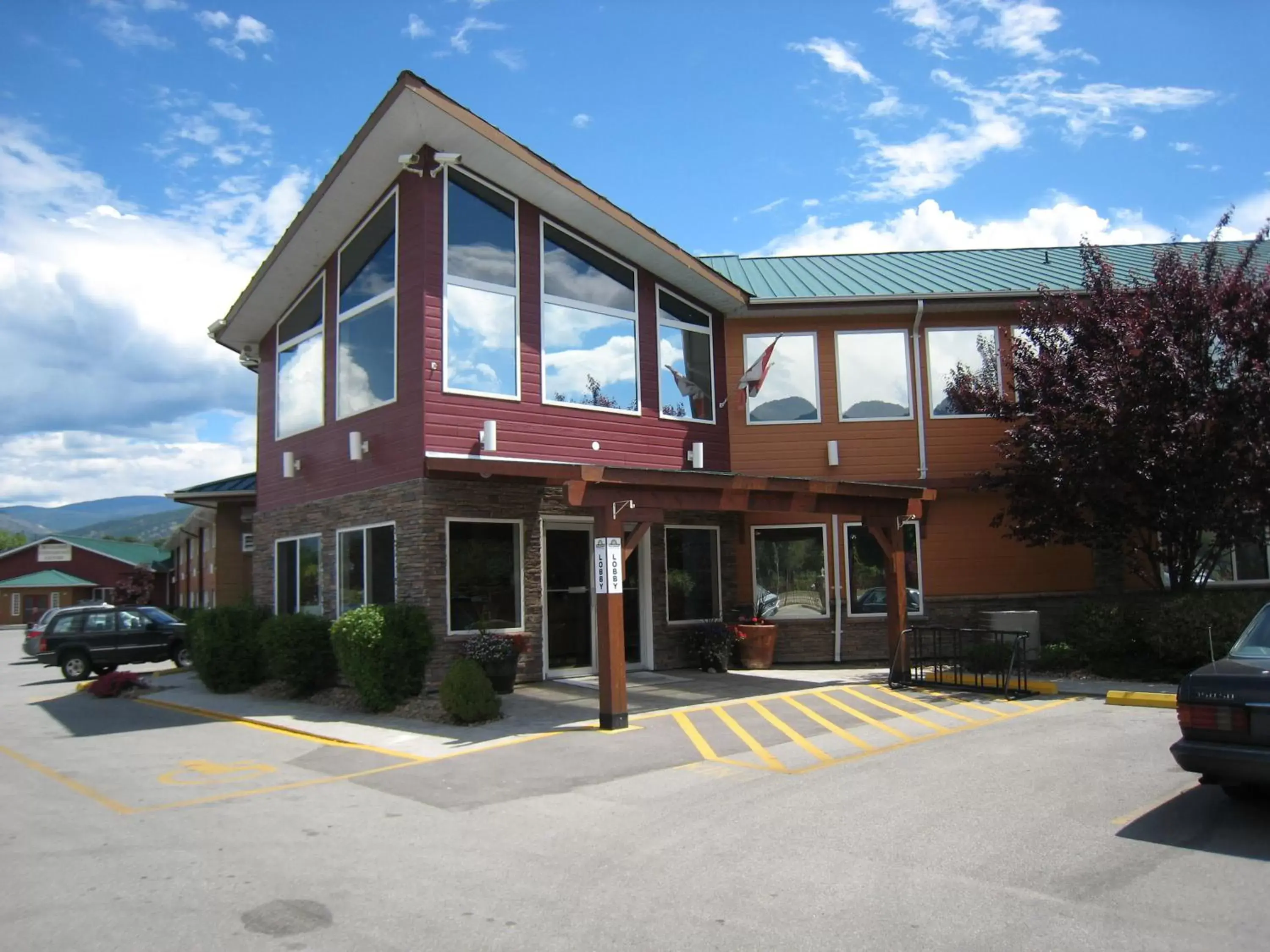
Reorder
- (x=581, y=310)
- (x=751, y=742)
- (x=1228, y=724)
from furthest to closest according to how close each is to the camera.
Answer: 1. (x=581, y=310)
2. (x=751, y=742)
3. (x=1228, y=724)

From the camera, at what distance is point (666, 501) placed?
1184 cm

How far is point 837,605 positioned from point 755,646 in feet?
5.50

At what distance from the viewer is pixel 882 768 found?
8805 mm

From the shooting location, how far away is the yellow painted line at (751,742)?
9.11 m

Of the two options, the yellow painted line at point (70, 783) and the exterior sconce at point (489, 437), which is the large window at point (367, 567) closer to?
the exterior sconce at point (489, 437)

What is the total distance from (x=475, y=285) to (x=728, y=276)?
21.5 ft

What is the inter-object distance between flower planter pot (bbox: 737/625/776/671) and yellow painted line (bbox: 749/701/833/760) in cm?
357

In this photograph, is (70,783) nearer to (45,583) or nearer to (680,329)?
(680,329)

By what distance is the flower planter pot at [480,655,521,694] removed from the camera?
42.7 feet

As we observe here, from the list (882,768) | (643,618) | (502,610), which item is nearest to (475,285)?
(502,610)

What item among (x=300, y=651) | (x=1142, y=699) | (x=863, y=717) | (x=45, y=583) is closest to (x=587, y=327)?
(x=300, y=651)

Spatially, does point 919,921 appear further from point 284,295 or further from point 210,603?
point 210,603

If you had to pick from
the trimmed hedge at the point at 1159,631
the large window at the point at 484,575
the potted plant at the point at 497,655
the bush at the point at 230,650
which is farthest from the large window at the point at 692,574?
the bush at the point at 230,650

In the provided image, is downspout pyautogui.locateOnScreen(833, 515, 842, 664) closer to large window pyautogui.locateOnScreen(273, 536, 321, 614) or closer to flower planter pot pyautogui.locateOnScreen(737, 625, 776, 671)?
flower planter pot pyautogui.locateOnScreen(737, 625, 776, 671)
